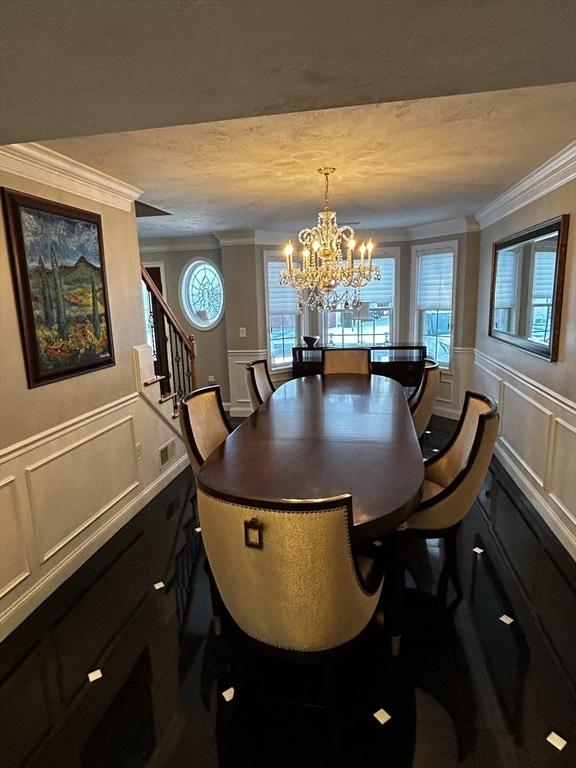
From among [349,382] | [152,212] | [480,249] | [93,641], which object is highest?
[152,212]

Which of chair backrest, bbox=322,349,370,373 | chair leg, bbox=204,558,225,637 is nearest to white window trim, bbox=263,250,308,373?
chair backrest, bbox=322,349,370,373

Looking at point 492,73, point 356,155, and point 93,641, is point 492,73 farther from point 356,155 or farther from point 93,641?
point 93,641

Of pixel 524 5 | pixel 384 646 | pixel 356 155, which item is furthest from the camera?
pixel 356 155

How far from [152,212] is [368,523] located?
4153 mm

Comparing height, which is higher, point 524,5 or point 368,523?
point 524,5

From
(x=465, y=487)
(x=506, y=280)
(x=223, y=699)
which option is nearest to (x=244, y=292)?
(x=506, y=280)

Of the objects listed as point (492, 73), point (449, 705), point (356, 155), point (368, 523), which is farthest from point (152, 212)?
point (449, 705)

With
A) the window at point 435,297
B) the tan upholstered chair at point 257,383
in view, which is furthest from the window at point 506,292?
the tan upholstered chair at point 257,383

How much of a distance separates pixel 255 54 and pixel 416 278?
5313mm

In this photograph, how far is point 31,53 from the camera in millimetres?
1253

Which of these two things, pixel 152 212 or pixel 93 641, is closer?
pixel 93 641

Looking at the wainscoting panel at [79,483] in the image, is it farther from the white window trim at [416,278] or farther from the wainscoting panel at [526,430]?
the white window trim at [416,278]

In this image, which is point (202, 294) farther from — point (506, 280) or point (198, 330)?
point (506, 280)

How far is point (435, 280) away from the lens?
5.93 m
